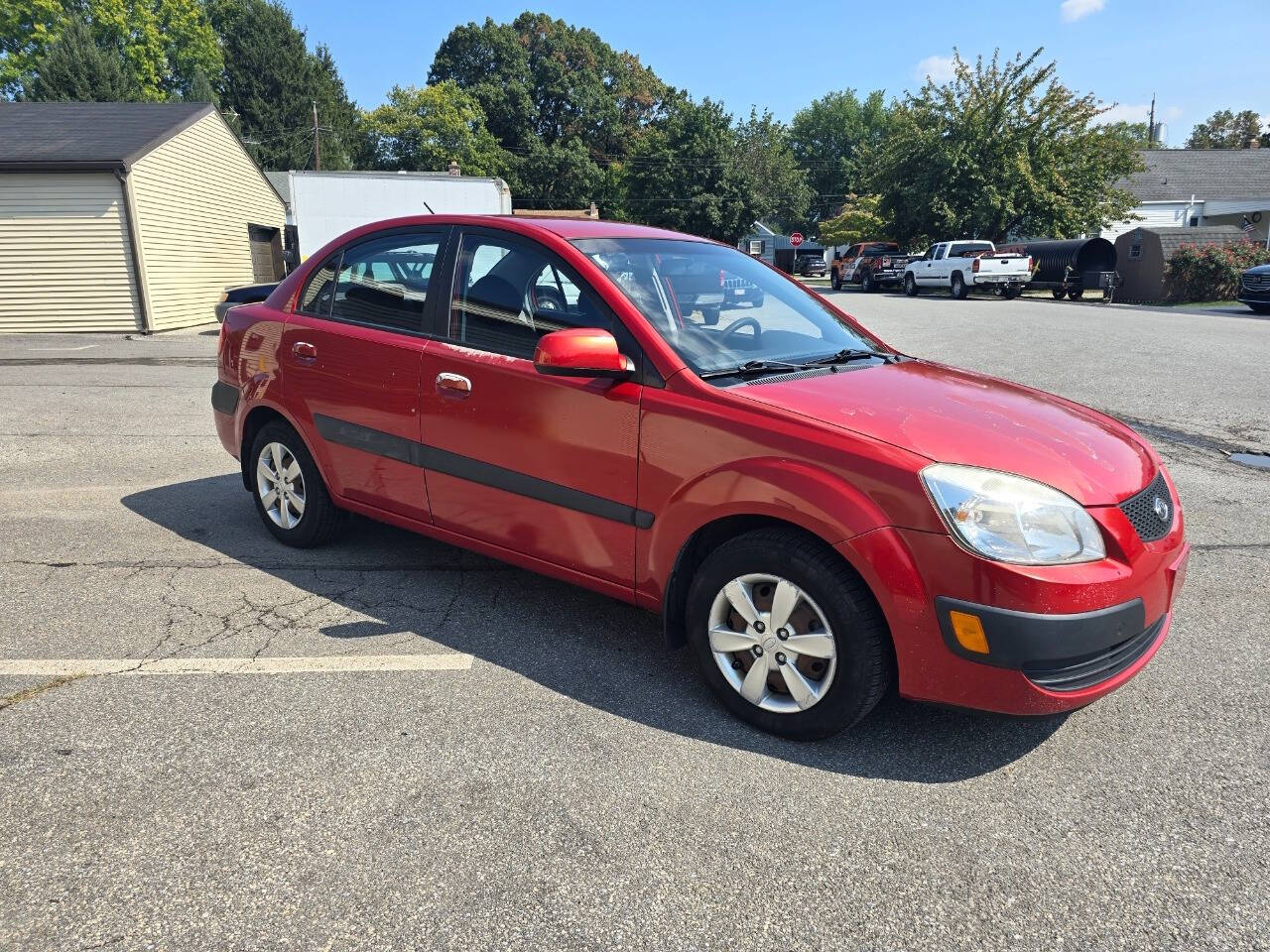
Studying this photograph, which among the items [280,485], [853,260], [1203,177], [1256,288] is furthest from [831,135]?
[280,485]

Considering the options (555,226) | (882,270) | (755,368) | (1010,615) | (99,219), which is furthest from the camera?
(882,270)

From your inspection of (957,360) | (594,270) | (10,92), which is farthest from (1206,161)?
(10,92)

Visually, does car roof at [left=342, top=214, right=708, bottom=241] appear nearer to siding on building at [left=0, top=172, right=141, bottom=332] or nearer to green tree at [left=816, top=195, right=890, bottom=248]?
siding on building at [left=0, top=172, right=141, bottom=332]

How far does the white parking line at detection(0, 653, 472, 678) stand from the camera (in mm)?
3502

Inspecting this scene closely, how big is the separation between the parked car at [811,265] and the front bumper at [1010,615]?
5754cm

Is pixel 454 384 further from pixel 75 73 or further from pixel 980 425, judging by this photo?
pixel 75 73

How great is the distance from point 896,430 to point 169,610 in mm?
3284

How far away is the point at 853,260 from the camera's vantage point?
39250mm

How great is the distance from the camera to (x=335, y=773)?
283 cm

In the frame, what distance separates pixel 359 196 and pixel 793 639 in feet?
71.9

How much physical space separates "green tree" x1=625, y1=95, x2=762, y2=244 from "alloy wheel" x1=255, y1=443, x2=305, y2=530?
56.5m

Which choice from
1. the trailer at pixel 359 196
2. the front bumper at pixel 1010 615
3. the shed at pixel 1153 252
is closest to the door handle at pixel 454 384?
the front bumper at pixel 1010 615

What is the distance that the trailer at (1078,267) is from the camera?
3014 cm

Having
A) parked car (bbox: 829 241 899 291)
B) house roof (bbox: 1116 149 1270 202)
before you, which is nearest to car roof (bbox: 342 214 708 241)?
parked car (bbox: 829 241 899 291)
